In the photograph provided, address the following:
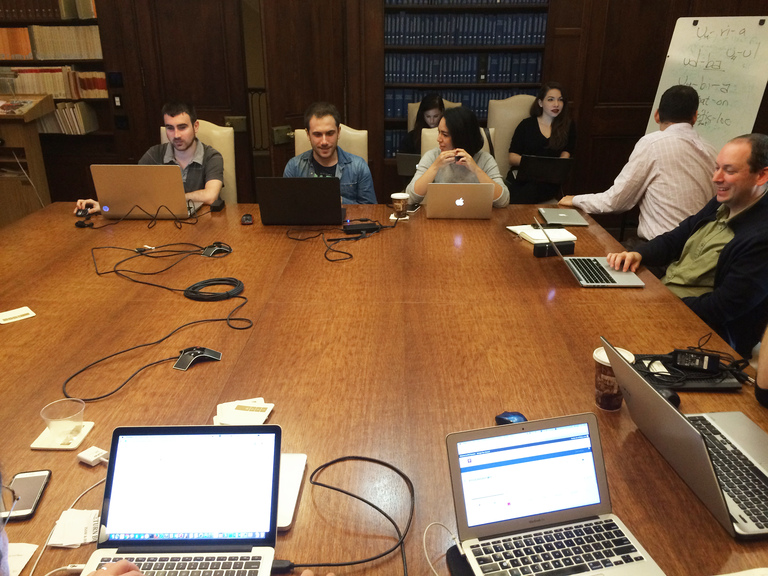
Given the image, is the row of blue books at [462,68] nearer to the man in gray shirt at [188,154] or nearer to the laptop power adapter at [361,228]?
the man in gray shirt at [188,154]

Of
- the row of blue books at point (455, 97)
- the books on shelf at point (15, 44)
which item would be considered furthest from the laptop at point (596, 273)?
the books on shelf at point (15, 44)

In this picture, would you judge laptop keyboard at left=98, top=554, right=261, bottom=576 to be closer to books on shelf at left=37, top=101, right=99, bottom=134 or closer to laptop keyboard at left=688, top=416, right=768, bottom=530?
laptop keyboard at left=688, top=416, right=768, bottom=530

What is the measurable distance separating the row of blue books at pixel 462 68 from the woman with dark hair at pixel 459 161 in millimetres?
1964

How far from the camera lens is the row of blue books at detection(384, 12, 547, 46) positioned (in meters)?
4.55

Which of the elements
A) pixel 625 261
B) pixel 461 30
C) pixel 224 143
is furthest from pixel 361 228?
pixel 461 30

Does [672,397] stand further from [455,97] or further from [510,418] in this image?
[455,97]

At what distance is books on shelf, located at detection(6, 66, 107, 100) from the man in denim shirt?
2481 millimetres

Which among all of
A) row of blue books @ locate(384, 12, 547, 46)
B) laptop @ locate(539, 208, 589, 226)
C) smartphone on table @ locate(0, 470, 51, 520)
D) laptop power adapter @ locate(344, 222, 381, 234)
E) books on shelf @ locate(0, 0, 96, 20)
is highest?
books on shelf @ locate(0, 0, 96, 20)

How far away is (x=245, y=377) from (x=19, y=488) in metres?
0.54

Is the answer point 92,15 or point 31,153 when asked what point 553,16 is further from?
point 31,153

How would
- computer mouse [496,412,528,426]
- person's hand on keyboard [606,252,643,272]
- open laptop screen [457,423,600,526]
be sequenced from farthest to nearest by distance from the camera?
1. person's hand on keyboard [606,252,643,272]
2. computer mouse [496,412,528,426]
3. open laptop screen [457,423,600,526]

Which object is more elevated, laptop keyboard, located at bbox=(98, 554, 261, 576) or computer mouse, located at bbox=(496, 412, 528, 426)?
computer mouse, located at bbox=(496, 412, 528, 426)

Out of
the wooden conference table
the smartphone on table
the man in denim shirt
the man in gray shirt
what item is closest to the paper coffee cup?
the wooden conference table

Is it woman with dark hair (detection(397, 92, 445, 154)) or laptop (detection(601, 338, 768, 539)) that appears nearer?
laptop (detection(601, 338, 768, 539))
